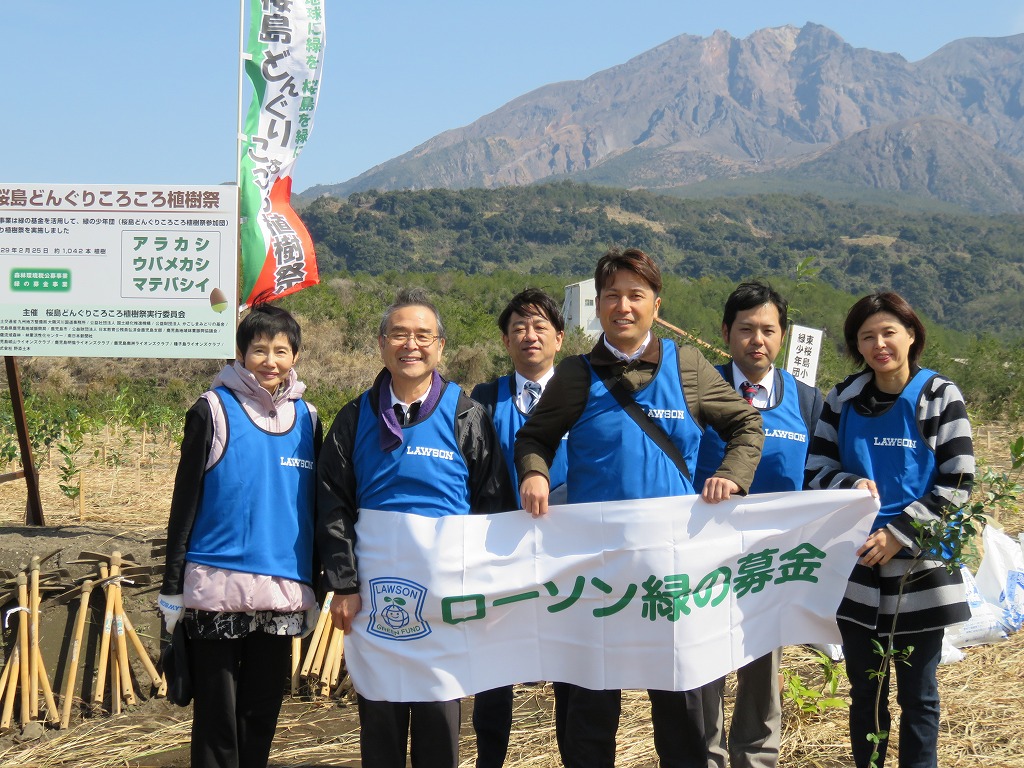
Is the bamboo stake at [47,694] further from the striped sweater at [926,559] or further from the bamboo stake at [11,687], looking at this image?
the striped sweater at [926,559]

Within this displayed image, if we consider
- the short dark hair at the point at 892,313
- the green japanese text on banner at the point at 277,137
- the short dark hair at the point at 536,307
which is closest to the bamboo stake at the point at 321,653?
the short dark hair at the point at 536,307

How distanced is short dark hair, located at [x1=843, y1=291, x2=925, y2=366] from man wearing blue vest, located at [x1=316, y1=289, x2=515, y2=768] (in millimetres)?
1397

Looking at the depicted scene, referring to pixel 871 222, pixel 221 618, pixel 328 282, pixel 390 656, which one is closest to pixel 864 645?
pixel 390 656

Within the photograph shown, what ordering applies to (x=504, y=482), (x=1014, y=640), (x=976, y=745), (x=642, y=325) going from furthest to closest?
1. (x=1014, y=640)
2. (x=976, y=745)
3. (x=504, y=482)
4. (x=642, y=325)

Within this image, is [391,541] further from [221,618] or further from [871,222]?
[871,222]

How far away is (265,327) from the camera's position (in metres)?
3.18

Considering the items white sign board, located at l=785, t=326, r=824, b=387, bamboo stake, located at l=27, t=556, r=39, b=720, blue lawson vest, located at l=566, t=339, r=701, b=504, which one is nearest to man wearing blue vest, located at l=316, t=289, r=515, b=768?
blue lawson vest, located at l=566, t=339, r=701, b=504

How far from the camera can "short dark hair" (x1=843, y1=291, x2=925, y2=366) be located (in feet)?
10.7

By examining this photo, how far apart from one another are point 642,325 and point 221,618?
5.42 ft

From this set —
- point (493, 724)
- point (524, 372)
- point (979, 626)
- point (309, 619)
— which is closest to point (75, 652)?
point (309, 619)

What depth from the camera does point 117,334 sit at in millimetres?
5531

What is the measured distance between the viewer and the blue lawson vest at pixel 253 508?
120 inches

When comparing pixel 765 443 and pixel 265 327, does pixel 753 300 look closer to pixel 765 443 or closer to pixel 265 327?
pixel 765 443

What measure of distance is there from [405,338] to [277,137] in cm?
436
